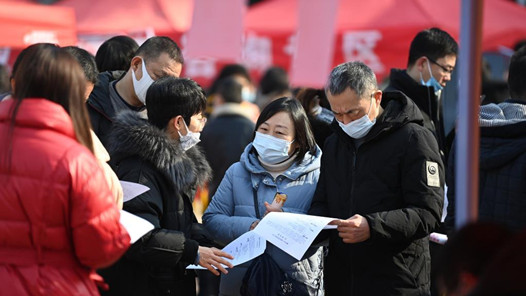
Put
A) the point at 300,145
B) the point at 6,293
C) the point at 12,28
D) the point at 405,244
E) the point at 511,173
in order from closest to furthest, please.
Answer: the point at 6,293
the point at 511,173
the point at 405,244
the point at 300,145
the point at 12,28

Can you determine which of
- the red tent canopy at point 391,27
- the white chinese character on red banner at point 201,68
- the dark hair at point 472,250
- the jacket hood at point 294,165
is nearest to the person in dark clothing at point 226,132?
the red tent canopy at point 391,27

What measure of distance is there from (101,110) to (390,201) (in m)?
1.78

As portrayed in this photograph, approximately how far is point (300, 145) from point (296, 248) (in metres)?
0.81

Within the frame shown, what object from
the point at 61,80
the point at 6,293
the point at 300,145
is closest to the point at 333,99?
the point at 300,145

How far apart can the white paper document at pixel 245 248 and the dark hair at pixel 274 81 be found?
580cm

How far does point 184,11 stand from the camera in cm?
1027

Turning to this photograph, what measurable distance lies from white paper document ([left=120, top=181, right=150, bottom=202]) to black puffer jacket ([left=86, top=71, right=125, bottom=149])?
2.79 ft

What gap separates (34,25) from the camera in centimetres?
905

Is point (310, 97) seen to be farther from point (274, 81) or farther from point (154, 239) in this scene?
point (274, 81)

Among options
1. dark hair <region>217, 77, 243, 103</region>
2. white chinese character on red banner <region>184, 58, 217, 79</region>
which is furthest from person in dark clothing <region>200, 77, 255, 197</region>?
white chinese character on red banner <region>184, 58, 217, 79</region>

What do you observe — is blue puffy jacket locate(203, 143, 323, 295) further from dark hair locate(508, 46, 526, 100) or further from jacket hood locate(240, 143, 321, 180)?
dark hair locate(508, 46, 526, 100)

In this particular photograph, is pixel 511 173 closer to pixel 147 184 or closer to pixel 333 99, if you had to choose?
pixel 333 99

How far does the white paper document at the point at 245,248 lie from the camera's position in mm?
4145

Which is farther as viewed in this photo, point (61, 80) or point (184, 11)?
point (184, 11)
